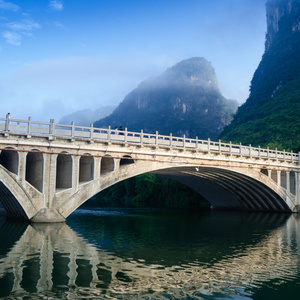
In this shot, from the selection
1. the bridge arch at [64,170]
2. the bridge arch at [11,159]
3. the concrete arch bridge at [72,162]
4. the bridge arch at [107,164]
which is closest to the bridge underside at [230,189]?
the concrete arch bridge at [72,162]

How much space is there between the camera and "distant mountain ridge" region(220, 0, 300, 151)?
3957 inches

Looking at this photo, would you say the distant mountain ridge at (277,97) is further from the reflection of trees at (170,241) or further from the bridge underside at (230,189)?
the reflection of trees at (170,241)

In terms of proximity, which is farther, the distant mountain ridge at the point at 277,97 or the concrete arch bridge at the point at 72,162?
the distant mountain ridge at the point at 277,97

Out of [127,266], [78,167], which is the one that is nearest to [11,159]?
[78,167]

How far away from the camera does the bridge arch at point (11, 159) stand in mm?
29252

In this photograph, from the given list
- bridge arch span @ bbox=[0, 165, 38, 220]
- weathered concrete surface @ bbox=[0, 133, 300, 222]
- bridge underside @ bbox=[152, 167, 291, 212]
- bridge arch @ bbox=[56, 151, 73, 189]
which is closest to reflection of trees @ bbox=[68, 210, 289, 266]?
weathered concrete surface @ bbox=[0, 133, 300, 222]

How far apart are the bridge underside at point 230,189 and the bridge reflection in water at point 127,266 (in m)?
23.4

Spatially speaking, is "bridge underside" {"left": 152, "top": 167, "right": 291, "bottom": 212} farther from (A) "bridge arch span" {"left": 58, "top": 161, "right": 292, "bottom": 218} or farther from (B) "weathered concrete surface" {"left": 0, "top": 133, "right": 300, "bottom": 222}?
(B) "weathered concrete surface" {"left": 0, "top": 133, "right": 300, "bottom": 222}

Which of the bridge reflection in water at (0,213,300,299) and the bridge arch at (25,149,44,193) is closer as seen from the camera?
the bridge reflection in water at (0,213,300,299)

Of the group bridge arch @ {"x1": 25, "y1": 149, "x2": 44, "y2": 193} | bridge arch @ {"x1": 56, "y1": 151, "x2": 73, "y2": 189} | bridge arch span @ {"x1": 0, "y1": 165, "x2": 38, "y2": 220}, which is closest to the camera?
bridge arch span @ {"x1": 0, "y1": 165, "x2": 38, "y2": 220}

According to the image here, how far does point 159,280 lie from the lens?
14938mm

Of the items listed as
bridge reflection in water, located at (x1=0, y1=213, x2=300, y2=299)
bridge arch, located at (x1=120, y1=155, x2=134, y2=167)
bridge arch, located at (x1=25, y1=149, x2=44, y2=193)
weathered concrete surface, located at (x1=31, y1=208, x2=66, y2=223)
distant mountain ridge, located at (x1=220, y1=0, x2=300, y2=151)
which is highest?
distant mountain ridge, located at (x1=220, y1=0, x2=300, y2=151)

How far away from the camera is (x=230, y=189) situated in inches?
2349

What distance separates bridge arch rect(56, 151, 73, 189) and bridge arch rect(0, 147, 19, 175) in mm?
4229
